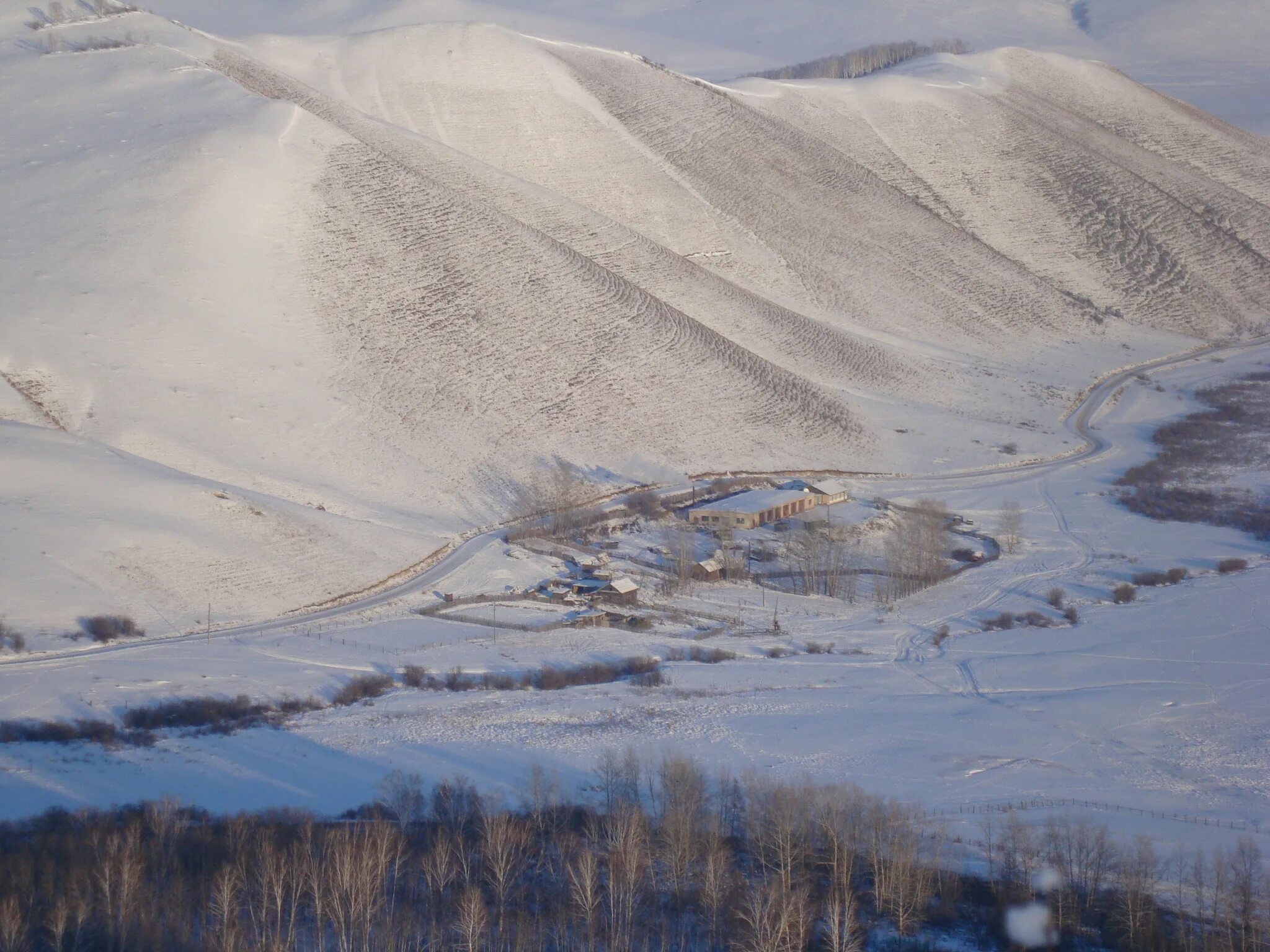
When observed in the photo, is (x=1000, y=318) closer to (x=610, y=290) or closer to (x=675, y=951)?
(x=610, y=290)

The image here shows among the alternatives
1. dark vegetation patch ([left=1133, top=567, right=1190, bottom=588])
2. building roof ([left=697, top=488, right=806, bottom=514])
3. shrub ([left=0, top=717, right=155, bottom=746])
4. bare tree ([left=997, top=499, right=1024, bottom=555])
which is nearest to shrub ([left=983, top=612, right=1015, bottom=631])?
dark vegetation patch ([left=1133, top=567, right=1190, bottom=588])

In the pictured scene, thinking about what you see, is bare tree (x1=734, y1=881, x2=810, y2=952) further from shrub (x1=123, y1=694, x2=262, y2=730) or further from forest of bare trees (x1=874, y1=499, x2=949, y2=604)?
forest of bare trees (x1=874, y1=499, x2=949, y2=604)

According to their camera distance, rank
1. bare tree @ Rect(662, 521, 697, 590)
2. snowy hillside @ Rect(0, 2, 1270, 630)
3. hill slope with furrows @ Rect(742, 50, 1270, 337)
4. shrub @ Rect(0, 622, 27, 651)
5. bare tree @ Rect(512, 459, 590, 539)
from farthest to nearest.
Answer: hill slope with furrows @ Rect(742, 50, 1270, 337) → bare tree @ Rect(512, 459, 590, 539) → snowy hillside @ Rect(0, 2, 1270, 630) → bare tree @ Rect(662, 521, 697, 590) → shrub @ Rect(0, 622, 27, 651)

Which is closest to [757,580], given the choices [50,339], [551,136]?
[50,339]

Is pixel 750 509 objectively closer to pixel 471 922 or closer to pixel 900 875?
A: pixel 900 875

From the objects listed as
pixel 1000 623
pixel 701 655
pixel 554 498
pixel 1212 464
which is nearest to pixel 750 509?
pixel 554 498
